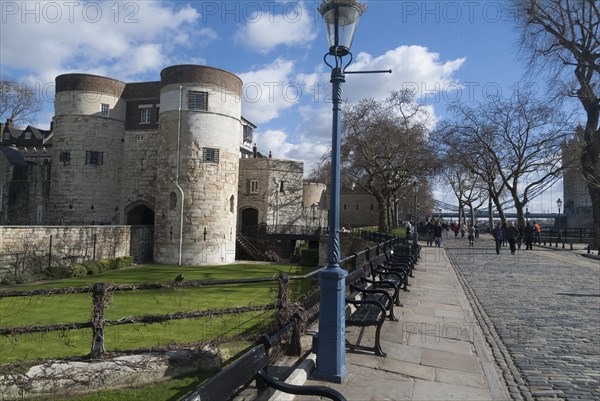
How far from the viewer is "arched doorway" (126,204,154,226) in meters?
34.3

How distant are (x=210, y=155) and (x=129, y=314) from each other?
18.6 meters

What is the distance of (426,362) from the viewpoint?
5.57m

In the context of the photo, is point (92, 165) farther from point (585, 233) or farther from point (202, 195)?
point (585, 233)

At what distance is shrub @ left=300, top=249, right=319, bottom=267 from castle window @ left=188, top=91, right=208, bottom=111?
1307 centimetres

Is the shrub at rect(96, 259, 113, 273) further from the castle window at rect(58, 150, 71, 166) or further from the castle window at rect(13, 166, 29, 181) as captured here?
the castle window at rect(13, 166, 29, 181)

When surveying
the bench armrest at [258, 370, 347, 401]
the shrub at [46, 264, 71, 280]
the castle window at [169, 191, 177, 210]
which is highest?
the castle window at [169, 191, 177, 210]

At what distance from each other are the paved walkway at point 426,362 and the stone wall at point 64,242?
2082cm

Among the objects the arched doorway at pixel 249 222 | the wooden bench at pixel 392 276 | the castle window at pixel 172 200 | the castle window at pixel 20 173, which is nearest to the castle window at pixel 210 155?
the castle window at pixel 172 200

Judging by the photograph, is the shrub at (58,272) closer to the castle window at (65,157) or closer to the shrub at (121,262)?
the shrub at (121,262)

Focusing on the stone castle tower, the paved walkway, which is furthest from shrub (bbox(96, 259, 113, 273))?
the paved walkway

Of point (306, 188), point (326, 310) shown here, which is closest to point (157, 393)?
point (326, 310)

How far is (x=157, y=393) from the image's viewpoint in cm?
582

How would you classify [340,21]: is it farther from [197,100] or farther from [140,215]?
[140,215]

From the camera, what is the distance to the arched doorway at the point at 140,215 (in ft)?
113
